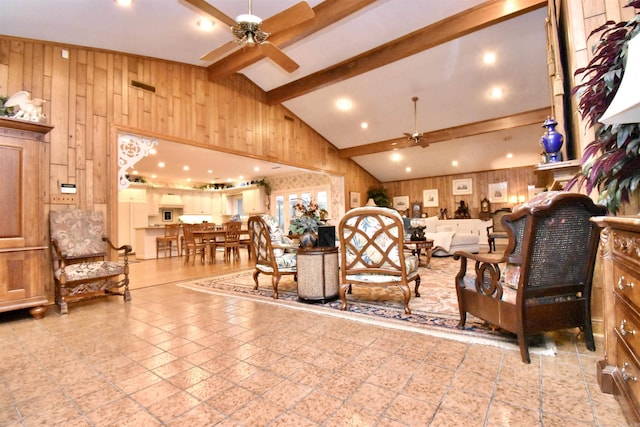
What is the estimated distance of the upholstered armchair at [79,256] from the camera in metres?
3.07

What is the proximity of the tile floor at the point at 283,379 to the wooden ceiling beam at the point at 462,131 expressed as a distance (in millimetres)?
5283

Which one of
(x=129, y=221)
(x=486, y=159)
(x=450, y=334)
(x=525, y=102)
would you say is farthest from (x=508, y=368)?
(x=129, y=221)

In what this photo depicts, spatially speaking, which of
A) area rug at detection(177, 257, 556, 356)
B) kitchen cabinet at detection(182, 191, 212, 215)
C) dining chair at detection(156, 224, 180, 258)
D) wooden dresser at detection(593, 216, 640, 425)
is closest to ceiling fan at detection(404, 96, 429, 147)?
area rug at detection(177, 257, 556, 356)

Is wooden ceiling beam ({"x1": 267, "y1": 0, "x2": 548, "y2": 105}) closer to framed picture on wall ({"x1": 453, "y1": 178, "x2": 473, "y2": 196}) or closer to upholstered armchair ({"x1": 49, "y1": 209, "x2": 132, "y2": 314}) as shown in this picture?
upholstered armchair ({"x1": 49, "y1": 209, "x2": 132, "y2": 314})

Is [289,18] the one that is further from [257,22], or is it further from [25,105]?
[25,105]

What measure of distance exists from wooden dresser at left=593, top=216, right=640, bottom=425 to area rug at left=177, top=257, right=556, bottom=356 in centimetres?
50

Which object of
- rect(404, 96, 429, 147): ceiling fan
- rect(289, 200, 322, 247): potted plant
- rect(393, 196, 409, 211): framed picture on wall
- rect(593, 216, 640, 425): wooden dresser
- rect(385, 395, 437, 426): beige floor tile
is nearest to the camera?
rect(593, 216, 640, 425): wooden dresser

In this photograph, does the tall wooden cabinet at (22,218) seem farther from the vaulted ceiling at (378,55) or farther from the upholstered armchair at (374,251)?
the upholstered armchair at (374,251)

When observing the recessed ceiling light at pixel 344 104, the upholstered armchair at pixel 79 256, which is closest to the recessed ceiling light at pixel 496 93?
the recessed ceiling light at pixel 344 104

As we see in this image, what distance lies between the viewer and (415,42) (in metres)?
4.56

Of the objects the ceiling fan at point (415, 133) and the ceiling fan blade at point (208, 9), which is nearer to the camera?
the ceiling fan blade at point (208, 9)

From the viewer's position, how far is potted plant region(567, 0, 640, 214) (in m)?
1.16

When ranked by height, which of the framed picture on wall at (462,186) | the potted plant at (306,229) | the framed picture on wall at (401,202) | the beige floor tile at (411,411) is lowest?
the beige floor tile at (411,411)

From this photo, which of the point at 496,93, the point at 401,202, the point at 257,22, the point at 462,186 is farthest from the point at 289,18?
the point at 401,202
